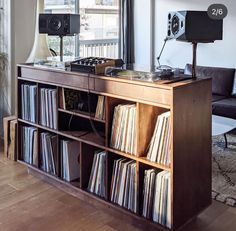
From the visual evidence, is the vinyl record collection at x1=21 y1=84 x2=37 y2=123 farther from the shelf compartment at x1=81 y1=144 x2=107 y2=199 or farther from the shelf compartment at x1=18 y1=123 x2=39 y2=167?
the shelf compartment at x1=81 y1=144 x2=107 y2=199

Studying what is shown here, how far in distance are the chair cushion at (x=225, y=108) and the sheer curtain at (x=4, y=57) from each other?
2.29 meters

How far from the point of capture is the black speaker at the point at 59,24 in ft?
10.0

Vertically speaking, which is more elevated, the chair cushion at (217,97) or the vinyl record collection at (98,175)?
the chair cushion at (217,97)

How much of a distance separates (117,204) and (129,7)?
12.8 feet

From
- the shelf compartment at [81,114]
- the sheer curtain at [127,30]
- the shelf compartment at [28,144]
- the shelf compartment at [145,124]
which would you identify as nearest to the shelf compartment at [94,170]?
the shelf compartment at [81,114]

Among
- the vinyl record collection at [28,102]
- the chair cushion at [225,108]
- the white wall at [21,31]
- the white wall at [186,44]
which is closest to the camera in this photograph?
the vinyl record collection at [28,102]

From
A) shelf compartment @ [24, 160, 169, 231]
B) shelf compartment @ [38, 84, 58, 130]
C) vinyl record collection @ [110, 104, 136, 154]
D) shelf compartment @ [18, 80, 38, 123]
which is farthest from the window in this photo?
vinyl record collection @ [110, 104, 136, 154]

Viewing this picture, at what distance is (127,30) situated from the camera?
223 inches

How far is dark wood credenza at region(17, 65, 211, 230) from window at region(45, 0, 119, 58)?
2.36 meters

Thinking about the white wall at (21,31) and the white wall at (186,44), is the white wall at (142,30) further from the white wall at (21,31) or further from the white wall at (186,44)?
the white wall at (21,31)

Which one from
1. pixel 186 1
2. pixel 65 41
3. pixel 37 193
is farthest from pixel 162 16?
pixel 37 193

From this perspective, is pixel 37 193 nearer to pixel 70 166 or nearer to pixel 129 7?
pixel 70 166

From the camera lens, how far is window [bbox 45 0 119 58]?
15.8 feet

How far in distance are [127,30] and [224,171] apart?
3143 mm
